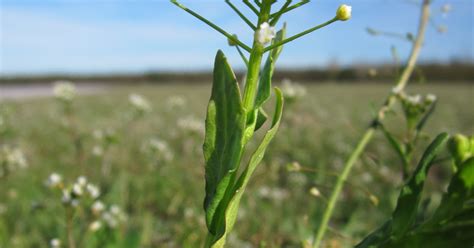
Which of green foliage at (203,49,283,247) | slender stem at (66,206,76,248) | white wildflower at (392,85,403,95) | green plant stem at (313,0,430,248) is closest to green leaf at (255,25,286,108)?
green foliage at (203,49,283,247)

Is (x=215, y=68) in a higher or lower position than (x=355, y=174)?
higher

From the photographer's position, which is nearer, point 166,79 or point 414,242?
point 414,242

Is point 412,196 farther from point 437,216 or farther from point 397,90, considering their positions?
point 397,90

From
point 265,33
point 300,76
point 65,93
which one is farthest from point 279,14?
point 300,76

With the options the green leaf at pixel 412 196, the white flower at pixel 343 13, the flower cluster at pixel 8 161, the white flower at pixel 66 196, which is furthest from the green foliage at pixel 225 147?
the flower cluster at pixel 8 161

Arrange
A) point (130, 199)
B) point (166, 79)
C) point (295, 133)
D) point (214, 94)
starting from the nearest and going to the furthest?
point (214, 94) < point (130, 199) < point (295, 133) < point (166, 79)

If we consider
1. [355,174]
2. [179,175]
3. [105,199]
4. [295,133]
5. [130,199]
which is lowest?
[295,133]

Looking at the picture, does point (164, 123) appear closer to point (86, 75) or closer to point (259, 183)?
point (259, 183)

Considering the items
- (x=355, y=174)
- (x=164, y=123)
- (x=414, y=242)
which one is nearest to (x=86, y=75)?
(x=164, y=123)

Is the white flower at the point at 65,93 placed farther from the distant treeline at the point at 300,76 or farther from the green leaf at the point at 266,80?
the distant treeline at the point at 300,76
